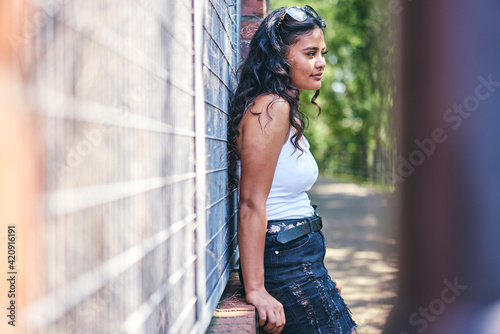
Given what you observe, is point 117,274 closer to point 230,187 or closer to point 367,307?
point 230,187

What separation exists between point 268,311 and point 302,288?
0.17 meters

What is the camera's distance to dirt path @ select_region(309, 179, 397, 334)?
14.9 feet

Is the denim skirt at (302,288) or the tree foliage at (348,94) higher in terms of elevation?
the tree foliage at (348,94)

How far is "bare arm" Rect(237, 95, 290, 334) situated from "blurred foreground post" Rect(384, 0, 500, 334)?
1340 mm

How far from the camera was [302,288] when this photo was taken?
2.39 meters

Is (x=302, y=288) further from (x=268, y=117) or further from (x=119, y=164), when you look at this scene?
(x=119, y=164)

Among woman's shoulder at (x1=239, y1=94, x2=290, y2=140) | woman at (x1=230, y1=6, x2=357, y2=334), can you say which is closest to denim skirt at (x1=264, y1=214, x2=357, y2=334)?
woman at (x1=230, y1=6, x2=357, y2=334)

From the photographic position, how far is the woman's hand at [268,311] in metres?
2.31

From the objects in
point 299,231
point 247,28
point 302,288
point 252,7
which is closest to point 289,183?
point 299,231

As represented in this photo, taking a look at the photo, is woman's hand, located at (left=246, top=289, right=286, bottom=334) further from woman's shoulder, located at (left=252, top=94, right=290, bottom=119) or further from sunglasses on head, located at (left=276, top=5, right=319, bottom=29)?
sunglasses on head, located at (left=276, top=5, right=319, bottom=29)

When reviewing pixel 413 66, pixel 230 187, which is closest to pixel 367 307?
pixel 413 66

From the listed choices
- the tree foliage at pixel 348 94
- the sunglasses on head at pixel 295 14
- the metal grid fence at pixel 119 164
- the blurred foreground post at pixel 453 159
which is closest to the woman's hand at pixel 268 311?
the metal grid fence at pixel 119 164

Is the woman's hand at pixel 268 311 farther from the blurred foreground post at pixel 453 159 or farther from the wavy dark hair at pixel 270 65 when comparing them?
the blurred foreground post at pixel 453 159

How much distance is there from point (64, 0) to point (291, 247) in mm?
1769
